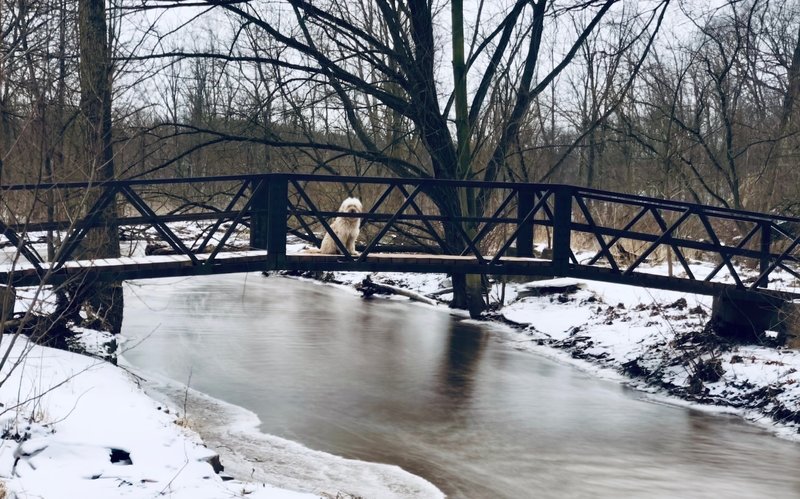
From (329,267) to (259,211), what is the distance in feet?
4.20

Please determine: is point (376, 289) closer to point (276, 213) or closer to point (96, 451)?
point (276, 213)

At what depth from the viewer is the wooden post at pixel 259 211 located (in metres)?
11.9

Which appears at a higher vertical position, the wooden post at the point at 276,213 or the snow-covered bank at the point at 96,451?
the wooden post at the point at 276,213

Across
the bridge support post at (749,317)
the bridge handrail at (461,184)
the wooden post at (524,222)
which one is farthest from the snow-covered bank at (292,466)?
the bridge support post at (749,317)

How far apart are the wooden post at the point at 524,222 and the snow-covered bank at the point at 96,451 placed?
6238 millimetres

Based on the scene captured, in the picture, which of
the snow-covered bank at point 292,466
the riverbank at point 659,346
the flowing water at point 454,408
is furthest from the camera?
the riverbank at point 659,346

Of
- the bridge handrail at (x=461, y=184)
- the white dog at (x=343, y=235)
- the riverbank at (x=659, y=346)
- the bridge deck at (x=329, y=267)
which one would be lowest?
the riverbank at (x=659, y=346)

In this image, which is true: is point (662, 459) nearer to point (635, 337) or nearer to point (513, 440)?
point (513, 440)

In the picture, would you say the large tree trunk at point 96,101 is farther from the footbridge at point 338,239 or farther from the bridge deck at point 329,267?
the bridge deck at point 329,267

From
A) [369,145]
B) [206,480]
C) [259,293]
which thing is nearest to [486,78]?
[369,145]

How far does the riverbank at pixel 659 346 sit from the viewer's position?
1122 centimetres

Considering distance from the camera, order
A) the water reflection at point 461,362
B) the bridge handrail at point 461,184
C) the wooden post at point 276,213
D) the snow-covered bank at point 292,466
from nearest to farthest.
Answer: the snow-covered bank at point 292,466 < the bridge handrail at point 461,184 < the wooden post at point 276,213 < the water reflection at point 461,362

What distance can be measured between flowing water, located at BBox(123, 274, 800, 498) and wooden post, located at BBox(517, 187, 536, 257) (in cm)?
189

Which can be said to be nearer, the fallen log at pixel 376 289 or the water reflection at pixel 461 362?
the water reflection at pixel 461 362
